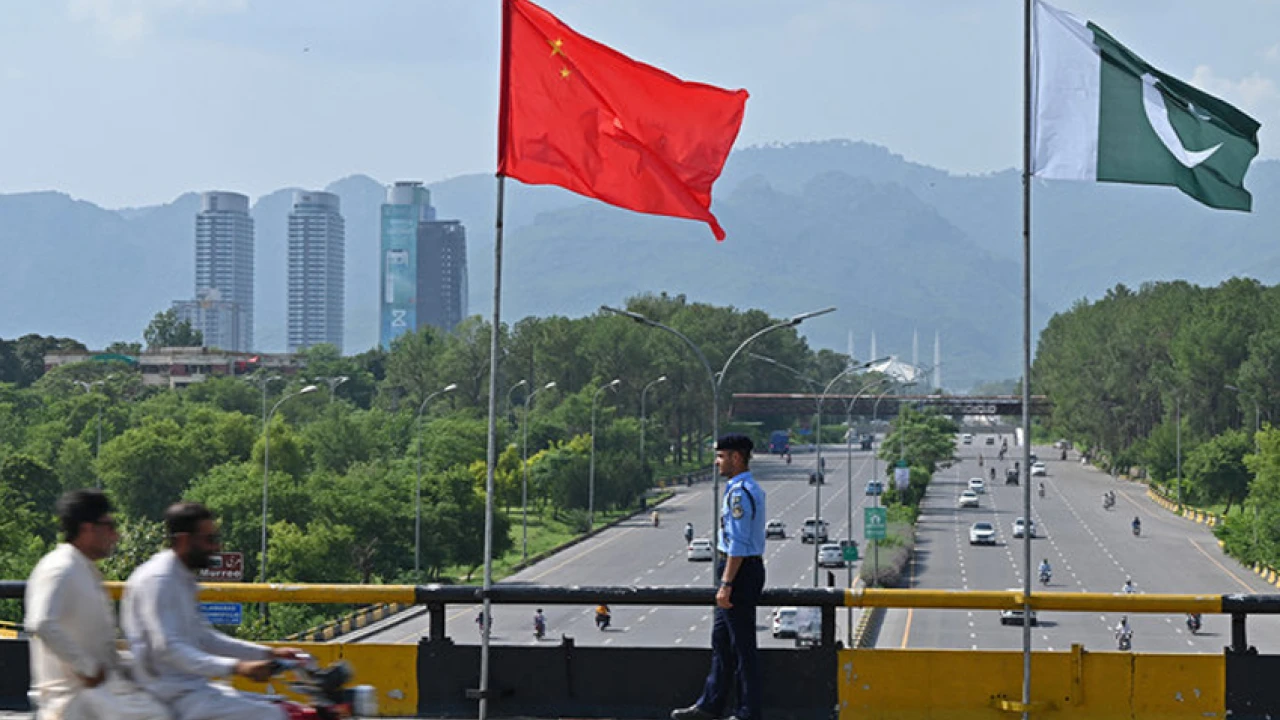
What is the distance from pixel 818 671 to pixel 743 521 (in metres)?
1.46

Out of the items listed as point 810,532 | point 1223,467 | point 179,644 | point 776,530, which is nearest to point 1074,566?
point 810,532

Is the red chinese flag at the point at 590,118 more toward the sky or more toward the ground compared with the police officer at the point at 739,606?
more toward the sky

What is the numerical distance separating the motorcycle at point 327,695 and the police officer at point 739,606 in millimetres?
3346

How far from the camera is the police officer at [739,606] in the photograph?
38.7 feet

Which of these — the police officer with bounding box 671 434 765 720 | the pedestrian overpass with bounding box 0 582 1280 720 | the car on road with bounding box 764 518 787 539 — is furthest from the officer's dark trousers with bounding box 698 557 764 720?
the car on road with bounding box 764 518 787 539

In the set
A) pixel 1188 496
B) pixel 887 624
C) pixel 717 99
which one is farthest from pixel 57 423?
pixel 717 99

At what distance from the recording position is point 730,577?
11.8 metres

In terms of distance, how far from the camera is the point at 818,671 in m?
12.6

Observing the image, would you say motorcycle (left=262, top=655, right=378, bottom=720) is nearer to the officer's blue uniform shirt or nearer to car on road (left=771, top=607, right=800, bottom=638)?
the officer's blue uniform shirt

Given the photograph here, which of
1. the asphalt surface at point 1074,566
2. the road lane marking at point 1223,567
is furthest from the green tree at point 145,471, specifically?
the road lane marking at point 1223,567

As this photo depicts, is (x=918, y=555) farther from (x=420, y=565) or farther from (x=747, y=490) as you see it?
(x=747, y=490)

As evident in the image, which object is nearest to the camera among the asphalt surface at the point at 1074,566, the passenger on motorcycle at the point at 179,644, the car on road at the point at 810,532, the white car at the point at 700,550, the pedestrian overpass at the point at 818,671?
the passenger on motorcycle at the point at 179,644

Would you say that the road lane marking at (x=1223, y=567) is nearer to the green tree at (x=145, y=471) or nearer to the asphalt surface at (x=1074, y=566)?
the asphalt surface at (x=1074, y=566)

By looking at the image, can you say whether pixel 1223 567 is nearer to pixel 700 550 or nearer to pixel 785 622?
pixel 700 550
